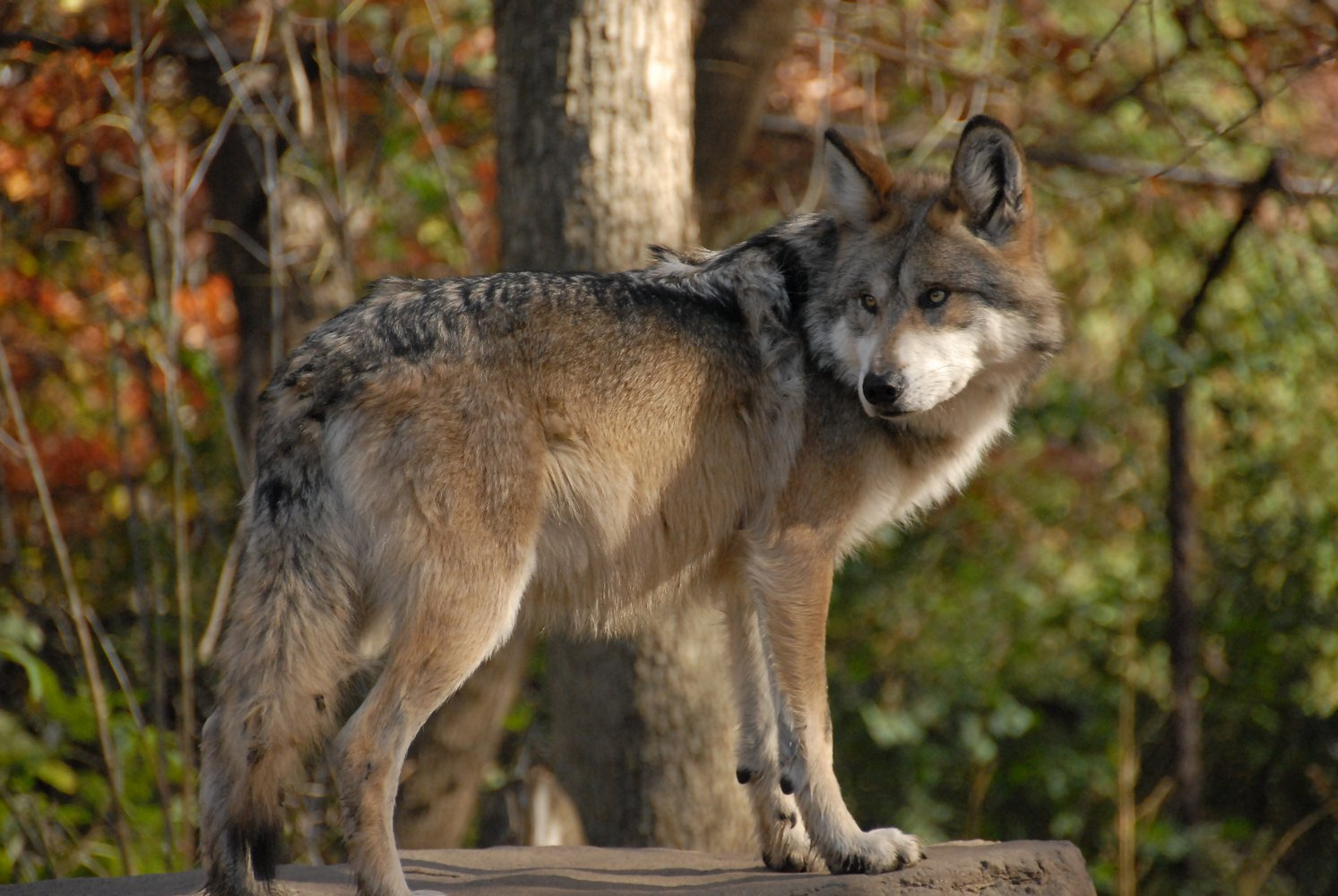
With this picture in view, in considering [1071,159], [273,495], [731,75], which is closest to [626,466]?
[273,495]

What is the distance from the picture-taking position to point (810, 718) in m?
4.18

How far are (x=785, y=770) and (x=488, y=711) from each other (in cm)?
296

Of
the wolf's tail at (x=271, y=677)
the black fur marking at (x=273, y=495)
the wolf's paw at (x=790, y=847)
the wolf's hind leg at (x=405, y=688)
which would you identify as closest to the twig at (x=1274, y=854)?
the wolf's paw at (x=790, y=847)

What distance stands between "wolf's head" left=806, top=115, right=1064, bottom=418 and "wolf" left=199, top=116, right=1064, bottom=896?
1 cm

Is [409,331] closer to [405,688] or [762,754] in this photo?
[405,688]

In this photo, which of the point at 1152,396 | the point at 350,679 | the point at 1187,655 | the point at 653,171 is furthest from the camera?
the point at 1152,396

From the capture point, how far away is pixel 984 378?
4.47 meters

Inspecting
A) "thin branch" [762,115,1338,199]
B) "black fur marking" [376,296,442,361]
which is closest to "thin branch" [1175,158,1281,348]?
"thin branch" [762,115,1338,199]

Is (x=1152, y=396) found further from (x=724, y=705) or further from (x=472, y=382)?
(x=472, y=382)

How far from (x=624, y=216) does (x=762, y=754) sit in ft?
8.64

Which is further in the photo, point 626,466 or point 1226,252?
point 1226,252

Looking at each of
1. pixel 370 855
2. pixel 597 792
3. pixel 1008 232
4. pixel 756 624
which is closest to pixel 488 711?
pixel 597 792

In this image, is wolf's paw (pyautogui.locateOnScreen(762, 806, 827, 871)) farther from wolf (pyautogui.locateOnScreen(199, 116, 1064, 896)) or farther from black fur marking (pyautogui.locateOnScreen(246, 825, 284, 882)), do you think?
black fur marking (pyautogui.locateOnScreen(246, 825, 284, 882))

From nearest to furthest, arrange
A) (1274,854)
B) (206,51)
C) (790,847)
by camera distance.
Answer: (790,847) → (1274,854) → (206,51)
